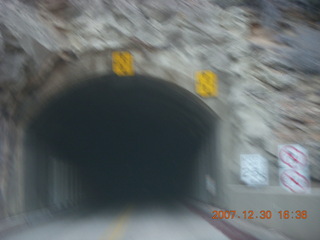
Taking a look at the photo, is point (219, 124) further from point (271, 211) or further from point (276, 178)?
point (271, 211)

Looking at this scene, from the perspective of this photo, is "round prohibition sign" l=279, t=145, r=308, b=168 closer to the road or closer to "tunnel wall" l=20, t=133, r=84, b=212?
the road

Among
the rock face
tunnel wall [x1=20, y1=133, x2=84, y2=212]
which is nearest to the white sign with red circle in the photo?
the rock face

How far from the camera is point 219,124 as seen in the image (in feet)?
54.4

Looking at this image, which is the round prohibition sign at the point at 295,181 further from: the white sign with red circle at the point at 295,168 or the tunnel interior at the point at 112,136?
the tunnel interior at the point at 112,136

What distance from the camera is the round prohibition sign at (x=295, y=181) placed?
9.72 m

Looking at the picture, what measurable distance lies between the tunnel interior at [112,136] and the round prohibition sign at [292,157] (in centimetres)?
701

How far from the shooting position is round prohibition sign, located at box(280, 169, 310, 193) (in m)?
9.72

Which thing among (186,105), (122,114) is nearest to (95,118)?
(122,114)

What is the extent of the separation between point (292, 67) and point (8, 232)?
9589 mm

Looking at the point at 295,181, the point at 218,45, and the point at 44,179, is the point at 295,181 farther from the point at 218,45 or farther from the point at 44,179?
the point at 44,179
